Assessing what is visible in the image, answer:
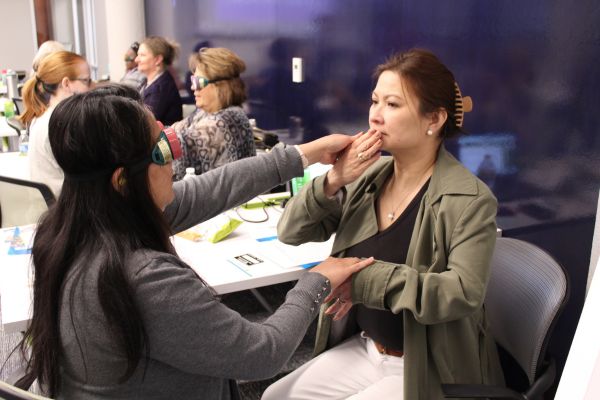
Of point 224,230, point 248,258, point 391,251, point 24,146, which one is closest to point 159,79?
point 24,146

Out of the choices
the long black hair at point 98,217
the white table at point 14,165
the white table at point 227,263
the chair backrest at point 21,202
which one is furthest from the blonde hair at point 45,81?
the long black hair at point 98,217

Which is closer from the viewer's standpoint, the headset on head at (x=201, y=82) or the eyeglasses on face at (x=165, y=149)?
the eyeglasses on face at (x=165, y=149)

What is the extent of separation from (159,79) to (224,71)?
188 centimetres

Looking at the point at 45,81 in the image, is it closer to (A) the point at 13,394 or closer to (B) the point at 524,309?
(A) the point at 13,394

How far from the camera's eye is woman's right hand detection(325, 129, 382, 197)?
Answer: 5.46 ft

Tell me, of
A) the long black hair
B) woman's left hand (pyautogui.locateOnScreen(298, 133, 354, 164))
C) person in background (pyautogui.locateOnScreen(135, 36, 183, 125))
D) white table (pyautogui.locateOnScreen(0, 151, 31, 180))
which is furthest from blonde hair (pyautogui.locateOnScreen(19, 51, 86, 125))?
the long black hair

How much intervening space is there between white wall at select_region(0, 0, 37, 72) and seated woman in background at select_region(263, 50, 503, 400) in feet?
34.1

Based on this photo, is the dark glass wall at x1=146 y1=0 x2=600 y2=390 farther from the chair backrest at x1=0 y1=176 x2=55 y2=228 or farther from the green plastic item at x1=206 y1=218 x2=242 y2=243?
the chair backrest at x1=0 y1=176 x2=55 y2=228

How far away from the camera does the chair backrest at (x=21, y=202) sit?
284 centimetres

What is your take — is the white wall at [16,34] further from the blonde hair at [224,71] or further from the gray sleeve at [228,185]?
the gray sleeve at [228,185]

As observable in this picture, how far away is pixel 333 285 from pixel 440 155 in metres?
0.51

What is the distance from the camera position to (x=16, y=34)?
10477 mm

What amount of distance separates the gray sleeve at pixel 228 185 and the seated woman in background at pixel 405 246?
122 mm

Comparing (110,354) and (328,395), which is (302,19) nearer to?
(328,395)
